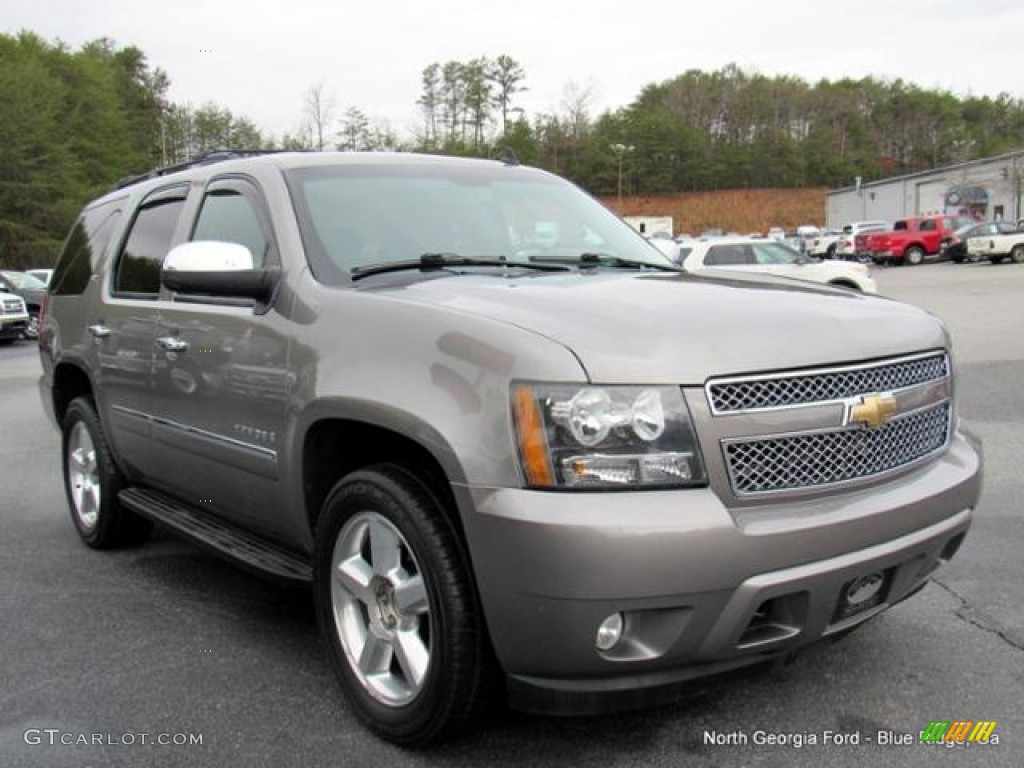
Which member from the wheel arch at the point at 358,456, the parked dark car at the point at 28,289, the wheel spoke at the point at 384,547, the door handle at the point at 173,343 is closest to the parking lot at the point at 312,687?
the wheel spoke at the point at 384,547

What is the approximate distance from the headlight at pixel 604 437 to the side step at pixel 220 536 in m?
1.24

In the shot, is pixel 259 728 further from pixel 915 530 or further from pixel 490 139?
pixel 490 139

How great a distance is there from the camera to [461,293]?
9.59 feet

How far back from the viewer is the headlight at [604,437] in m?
2.37

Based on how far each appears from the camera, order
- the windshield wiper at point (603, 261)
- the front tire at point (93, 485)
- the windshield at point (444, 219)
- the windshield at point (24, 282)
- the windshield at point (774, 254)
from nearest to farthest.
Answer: the windshield at point (444, 219) → the windshield wiper at point (603, 261) → the front tire at point (93, 485) → the windshield at point (774, 254) → the windshield at point (24, 282)

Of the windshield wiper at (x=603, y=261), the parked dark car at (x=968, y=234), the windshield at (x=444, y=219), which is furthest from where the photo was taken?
the parked dark car at (x=968, y=234)

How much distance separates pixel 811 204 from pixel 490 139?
130ft

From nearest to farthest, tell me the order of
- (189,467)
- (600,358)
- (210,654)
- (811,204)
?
(600,358) → (210,654) → (189,467) → (811,204)

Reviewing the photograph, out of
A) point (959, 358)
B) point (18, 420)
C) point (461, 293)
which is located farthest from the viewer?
point (959, 358)

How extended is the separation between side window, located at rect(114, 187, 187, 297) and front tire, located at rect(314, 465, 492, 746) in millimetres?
1855

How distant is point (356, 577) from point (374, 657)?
0.84ft

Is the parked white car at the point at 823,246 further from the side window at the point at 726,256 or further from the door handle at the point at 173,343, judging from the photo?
the door handle at the point at 173,343

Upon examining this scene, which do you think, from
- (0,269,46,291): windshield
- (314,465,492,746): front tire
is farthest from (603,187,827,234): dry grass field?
(314,465,492,746): front tire

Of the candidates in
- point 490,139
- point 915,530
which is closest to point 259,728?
point 915,530
